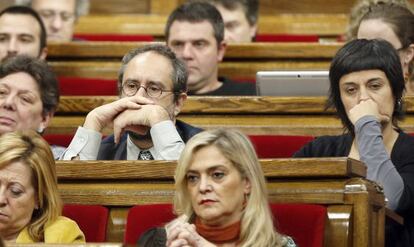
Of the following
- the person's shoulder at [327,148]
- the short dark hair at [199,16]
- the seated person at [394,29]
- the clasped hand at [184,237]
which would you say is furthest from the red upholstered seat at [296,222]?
the short dark hair at [199,16]

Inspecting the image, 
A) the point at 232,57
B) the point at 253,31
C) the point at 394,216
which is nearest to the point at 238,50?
the point at 232,57

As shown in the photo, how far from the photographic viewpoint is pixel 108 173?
4.42 ft

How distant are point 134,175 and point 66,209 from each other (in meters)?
0.08

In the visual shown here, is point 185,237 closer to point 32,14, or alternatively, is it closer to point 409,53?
point 409,53

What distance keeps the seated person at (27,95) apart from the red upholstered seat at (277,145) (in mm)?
268

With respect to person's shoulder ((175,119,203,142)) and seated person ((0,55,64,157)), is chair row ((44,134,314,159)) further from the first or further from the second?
seated person ((0,55,64,157))

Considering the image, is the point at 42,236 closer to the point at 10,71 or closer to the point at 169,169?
the point at 169,169

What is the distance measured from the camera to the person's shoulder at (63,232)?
4.10 ft

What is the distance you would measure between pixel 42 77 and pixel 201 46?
388 mm

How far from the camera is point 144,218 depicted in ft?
4.26

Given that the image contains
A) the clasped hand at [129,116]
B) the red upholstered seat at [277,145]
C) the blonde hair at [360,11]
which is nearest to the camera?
the clasped hand at [129,116]

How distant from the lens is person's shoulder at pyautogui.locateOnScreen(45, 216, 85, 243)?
4.10 feet

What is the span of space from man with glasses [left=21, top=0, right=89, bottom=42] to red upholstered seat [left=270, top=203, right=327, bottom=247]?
47.5 inches

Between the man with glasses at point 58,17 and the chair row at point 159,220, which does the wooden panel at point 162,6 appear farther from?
the chair row at point 159,220
